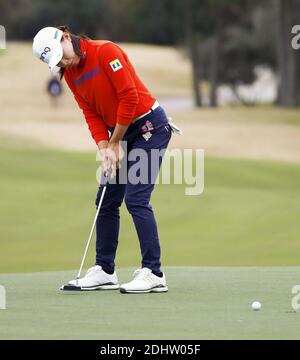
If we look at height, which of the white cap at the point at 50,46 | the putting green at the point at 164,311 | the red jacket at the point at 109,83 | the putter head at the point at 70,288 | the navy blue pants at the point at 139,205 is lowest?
the putting green at the point at 164,311

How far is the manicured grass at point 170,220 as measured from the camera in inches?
621

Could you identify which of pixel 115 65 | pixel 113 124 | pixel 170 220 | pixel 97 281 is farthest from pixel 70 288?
pixel 170 220

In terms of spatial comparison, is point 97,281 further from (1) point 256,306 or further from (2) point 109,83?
(1) point 256,306

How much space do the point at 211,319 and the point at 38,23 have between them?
8252 cm

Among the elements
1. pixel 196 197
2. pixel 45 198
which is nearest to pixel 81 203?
pixel 45 198

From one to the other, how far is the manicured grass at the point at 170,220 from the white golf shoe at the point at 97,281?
18.3 feet

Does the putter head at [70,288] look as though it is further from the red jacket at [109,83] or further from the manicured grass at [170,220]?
the manicured grass at [170,220]

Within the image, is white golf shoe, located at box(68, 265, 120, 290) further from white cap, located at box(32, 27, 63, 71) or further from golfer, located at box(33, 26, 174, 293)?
white cap, located at box(32, 27, 63, 71)

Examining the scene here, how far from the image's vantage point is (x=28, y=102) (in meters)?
63.6

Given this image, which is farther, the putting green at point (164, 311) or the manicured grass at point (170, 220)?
the manicured grass at point (170, 220)

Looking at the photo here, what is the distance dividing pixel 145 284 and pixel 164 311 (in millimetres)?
1181

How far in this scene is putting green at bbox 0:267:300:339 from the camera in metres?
6.37

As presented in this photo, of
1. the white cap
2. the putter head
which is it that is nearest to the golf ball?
the putter head

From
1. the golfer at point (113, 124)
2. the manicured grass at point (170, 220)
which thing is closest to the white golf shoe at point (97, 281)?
the golfer at point (113, 124)
